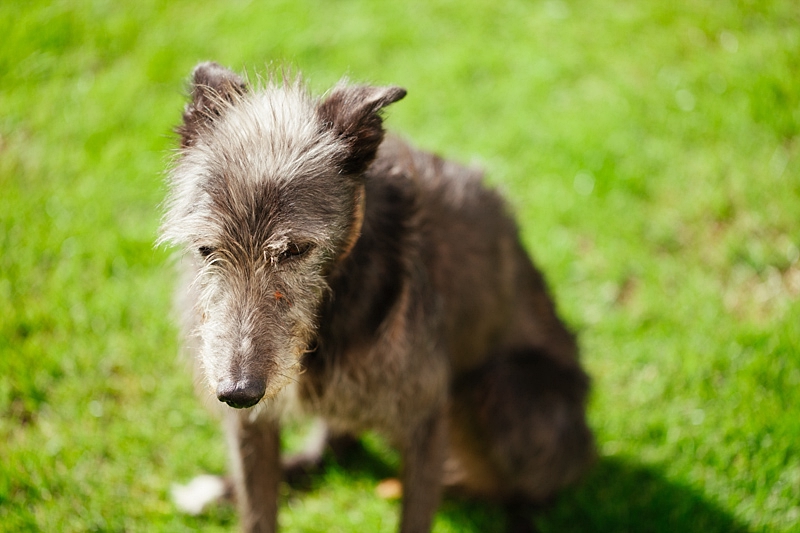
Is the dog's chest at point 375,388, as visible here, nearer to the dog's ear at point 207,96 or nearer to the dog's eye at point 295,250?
the dog's eye at point 295,250

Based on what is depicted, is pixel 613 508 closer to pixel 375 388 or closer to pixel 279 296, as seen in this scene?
pixel 375 388

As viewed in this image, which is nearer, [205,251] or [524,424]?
[205,251]

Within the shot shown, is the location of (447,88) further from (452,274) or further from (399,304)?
(399,304)

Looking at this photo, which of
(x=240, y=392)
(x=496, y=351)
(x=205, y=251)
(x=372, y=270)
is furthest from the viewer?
(x=496, y=351)

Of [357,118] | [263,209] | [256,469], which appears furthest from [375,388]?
[357,118]

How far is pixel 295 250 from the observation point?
8.16 feet

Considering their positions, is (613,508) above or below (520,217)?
below

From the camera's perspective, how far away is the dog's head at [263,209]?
238 cm

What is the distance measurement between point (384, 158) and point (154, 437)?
8.22ft

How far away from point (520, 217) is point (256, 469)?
10.2 feet

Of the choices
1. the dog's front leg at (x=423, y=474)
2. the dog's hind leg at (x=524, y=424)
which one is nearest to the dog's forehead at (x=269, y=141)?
the dog's front leg at (x=423, y=474)

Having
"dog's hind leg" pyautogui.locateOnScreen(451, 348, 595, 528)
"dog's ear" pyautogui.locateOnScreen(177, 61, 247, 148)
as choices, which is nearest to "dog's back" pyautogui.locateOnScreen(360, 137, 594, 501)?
"dog's hind leg" pyautogui.locateOnScreen(451, 348, 595, 528)

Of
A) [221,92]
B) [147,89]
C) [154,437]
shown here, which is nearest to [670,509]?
[154,437]

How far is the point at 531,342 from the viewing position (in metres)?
4.07
